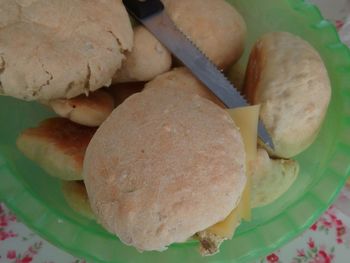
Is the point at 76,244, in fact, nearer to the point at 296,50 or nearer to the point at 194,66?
the point at 194,66

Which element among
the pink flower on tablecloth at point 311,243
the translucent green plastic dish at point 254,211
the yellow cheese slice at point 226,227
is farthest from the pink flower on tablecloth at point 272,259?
the yellow cheese slice at point 226,227

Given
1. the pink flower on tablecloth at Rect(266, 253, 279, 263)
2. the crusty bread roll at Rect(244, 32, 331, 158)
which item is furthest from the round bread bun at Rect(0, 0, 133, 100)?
the pink flower on tablecloth at Rect(266, 253, 279, 263)

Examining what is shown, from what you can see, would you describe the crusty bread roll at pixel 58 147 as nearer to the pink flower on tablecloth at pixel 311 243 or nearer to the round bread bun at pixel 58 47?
the round bread bun at pixel 58 47

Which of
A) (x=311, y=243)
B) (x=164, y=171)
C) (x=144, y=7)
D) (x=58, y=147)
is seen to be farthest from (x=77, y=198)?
(x=311, y=243)

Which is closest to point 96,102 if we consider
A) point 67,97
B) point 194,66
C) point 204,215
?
point 67,97

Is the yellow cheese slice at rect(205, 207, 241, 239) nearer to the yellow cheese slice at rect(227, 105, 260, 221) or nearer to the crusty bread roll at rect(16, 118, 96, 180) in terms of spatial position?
the yellow cheese slice at rect(227, 105, 260, 221)

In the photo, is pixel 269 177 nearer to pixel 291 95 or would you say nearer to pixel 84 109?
pixel 291 95
